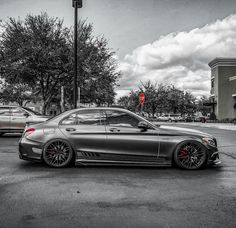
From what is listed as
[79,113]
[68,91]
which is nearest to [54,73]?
[68,91]

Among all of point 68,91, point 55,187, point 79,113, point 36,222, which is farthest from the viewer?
point 68,91

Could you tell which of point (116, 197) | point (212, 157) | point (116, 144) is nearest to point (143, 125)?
point (116, 144)

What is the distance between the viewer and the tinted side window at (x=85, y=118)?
7.32 metres

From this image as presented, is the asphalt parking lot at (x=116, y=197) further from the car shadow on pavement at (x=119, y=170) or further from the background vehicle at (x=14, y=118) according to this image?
the background vehicle at (x=14, y=118)

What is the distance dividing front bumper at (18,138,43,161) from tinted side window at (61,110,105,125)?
0.79 meters

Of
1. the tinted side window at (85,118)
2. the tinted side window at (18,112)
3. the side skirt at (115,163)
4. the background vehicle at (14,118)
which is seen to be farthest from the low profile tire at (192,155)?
the tinted side window at (18,112)

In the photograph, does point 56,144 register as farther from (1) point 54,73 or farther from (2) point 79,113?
(1) point 54,73

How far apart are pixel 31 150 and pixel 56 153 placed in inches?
23.3

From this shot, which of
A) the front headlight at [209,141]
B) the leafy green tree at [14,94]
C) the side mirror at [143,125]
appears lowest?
the front headlight at [209,141]

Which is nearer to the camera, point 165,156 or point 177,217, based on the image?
point 177,217

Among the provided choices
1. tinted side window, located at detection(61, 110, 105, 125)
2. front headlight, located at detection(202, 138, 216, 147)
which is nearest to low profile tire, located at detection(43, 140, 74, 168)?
tinted side window, located at detection(61, 110, 105, 125)

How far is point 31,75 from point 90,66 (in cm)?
462

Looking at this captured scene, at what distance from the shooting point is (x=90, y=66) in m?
23.3

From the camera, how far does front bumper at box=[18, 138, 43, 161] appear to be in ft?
23.8
